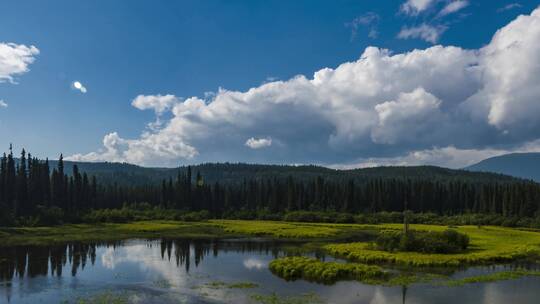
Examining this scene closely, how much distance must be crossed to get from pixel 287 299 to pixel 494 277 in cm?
2550

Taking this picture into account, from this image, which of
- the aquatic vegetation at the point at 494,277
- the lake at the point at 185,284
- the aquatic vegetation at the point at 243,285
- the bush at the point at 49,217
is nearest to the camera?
the lake at the point at 185,284

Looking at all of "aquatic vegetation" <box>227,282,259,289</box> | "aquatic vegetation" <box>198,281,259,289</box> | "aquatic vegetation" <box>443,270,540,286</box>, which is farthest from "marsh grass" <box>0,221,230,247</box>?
"aquatic vegetation" <box>443,270,540,286</box>

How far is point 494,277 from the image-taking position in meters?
56.4

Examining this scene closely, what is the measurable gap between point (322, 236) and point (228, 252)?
30.1 meters

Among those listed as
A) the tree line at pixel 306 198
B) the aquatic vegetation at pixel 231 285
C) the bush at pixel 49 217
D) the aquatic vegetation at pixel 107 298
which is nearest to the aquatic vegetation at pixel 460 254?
the aquatic vegetation at pixel 231 285

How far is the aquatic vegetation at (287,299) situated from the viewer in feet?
146

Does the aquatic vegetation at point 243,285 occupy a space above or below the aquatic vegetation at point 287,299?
below

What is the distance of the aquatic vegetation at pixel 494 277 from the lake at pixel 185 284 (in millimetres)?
1252

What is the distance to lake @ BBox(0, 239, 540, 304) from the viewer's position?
46.4m

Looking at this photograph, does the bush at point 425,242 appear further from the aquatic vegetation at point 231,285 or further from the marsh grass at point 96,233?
the marsh grass at point 96,233

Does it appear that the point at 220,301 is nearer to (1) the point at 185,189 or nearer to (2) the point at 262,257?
(2) the point at 262,257

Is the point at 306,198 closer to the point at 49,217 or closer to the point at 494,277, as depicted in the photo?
the point at 49,217

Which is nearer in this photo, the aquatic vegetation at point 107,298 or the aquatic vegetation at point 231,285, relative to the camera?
the aquatic vegetation at point 107,298

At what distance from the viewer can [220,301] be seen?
45.0 m
